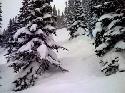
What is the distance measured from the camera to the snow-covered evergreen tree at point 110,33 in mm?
16109

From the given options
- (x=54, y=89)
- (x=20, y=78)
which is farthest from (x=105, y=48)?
(x=20, y=78)

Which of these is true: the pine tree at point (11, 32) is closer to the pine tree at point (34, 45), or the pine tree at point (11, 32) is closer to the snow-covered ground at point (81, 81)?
the pine tree at point (34, 45)

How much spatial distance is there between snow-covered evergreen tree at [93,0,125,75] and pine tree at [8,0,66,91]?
3.72 m

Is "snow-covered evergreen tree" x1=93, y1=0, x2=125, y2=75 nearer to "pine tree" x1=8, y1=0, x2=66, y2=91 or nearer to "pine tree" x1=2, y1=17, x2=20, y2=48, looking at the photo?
"pine tree" x1=8, y1=0, x2=66, y2=91

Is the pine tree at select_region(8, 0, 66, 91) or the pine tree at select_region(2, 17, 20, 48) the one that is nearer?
the pine tree at select_region(8, 0, 66, 91)

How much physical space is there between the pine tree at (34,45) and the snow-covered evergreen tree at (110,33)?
372 centimetres

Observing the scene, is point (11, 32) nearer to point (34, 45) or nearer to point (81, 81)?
point (34, 45)

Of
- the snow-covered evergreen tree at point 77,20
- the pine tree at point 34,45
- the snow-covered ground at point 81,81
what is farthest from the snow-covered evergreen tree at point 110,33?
the snow-covered evergreen tree at point 77,20

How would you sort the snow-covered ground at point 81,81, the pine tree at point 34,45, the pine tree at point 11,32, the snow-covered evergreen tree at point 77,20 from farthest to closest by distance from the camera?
1. the snow-covered evergreen tree at point 77,20
2. the pine tree at point 11,32
3. the pine tree at point 34,45
4. the snow-covered ground at point 81,81

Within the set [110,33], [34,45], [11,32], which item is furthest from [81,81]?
[11,32]

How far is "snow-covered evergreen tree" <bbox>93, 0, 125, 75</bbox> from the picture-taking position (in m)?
16.1

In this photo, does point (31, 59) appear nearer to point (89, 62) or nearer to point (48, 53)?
point (48, 53)

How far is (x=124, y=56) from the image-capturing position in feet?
52.1

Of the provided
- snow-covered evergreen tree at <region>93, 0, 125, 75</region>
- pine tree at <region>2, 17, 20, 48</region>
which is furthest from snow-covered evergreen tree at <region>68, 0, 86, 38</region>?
snow-covered evergreen tree at <region>93, 0, 125, 75</region>
